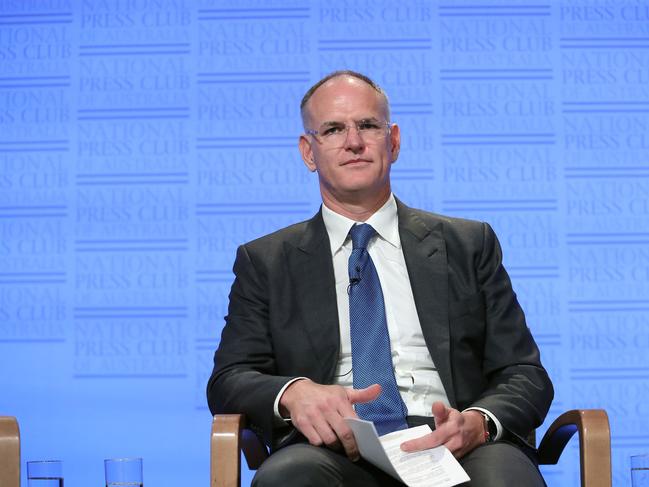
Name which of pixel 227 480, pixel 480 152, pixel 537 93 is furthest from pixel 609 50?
pixel 227 480

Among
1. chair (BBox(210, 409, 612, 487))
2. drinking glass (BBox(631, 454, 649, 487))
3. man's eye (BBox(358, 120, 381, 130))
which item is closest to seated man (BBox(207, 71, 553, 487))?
man's eye (BBox(358, 120, 381, 130))

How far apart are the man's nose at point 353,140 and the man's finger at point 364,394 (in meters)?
0.74

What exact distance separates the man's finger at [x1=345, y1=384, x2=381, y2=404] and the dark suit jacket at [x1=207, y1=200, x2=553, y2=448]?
0.25 m

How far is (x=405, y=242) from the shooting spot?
2.80m

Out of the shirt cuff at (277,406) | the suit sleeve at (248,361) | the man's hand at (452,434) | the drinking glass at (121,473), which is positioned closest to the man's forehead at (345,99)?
the suit sleeve at (248,361)

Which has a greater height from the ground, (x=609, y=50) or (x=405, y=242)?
(x=609, y=50)

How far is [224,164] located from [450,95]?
2.95 feet

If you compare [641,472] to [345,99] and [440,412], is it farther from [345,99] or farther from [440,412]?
[345,99]

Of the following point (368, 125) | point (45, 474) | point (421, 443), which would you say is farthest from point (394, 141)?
point (45, 474)

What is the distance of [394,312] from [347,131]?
50 centimetres

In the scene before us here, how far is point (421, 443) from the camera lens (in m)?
2.28

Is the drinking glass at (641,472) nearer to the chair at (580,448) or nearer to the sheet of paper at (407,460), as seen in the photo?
the chair at (580,448)

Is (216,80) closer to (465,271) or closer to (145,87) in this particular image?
(145,87)

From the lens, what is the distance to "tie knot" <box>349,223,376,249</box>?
2.74 metres
